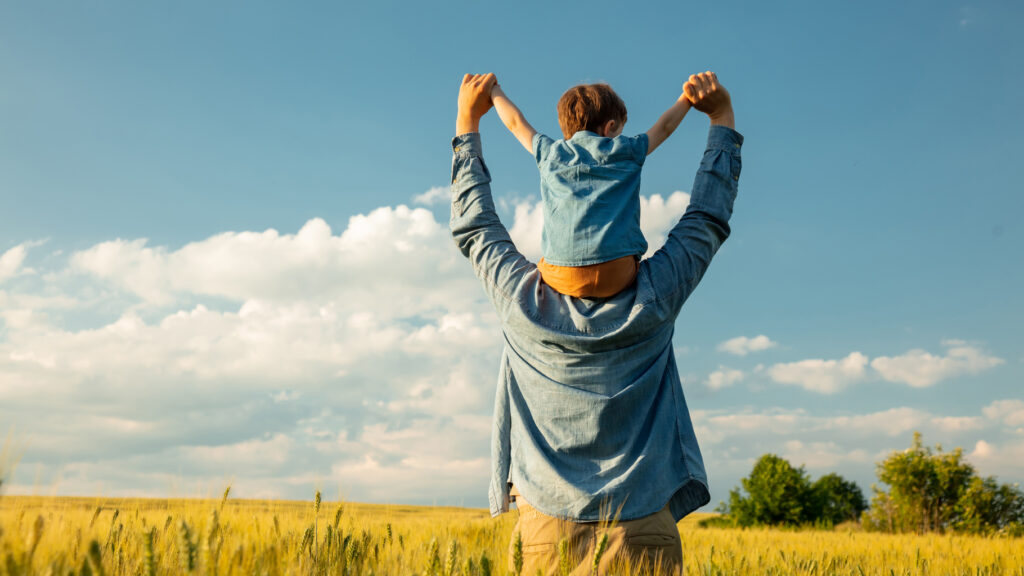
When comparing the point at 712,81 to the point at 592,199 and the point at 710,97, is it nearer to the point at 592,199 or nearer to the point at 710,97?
the point at 710,97

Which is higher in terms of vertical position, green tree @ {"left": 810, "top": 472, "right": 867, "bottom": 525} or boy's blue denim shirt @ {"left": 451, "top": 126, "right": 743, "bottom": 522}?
boy's blue denim shirt @ {"left": 451, "top": 126, "right": 743, "bottom": 522}

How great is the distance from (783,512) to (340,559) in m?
17.3

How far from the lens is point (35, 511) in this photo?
6.40 feet

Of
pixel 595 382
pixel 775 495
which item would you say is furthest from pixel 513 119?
pixel 775 495

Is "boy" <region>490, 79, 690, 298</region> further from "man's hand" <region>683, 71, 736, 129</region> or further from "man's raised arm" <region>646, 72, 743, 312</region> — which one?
"man's hand" <region>683, 71, 736, 129</region>

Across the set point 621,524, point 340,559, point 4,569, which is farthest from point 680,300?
point 4,569

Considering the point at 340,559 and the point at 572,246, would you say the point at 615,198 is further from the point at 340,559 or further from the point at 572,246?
the point at 340,559

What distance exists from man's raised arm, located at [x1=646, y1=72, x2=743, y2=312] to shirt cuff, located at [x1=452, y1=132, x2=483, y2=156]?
89 cm

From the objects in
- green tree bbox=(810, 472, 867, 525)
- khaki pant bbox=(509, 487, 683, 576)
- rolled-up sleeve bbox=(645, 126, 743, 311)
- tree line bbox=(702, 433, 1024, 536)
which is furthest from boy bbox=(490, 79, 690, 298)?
green tree bbox=(810, 472, 867, 525)

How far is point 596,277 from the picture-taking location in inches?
99.6

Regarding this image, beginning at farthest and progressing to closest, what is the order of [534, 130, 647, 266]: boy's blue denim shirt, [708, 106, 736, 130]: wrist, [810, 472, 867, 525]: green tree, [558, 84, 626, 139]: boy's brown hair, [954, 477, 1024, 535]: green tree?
1. [810, 472, 867, 525]: green tree
2. [954, 477, 1024, 535]: green tree
3. [708, 106, 736, 130]: wrist
4. [558, 84, 626, 139]: boy's brown hair
5. [534, 130, 647, 266]: boy's blue denim shirt

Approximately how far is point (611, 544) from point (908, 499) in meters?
17.1

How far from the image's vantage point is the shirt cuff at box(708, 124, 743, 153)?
2.95 metres

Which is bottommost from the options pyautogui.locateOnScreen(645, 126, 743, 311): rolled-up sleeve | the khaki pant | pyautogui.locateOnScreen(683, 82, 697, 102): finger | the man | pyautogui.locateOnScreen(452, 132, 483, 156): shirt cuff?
the khaki pant
